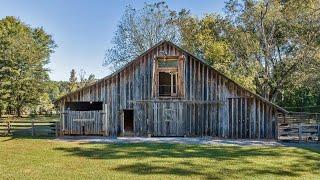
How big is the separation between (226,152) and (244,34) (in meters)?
25.5

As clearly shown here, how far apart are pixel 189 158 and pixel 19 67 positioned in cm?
4572

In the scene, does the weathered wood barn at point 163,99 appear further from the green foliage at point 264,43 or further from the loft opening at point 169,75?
the green foliage at point 264,43

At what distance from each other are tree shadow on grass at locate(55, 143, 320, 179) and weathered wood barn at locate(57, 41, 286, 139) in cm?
496

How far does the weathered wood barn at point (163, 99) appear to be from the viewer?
26.8 m

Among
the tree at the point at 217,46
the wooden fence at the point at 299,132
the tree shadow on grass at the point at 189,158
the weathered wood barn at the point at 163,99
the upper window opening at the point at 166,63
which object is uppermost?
the tree at the point at 217,46

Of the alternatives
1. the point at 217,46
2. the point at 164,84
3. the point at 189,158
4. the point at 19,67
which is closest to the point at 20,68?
the point at 19,67

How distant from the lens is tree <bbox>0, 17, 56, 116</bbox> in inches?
Result: 2191

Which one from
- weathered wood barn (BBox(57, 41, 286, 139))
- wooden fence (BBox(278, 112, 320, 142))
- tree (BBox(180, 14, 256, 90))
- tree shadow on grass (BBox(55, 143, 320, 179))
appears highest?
tree (BBox(180, 14, 256, 90))

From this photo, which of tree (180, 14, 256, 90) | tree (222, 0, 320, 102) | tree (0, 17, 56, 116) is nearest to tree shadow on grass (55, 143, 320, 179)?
tree (180, 14, 256, 90)

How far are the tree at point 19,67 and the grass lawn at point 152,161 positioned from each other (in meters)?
35.3

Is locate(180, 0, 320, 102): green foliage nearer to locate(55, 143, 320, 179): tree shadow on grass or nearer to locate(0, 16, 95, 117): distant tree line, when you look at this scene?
locate(55, 143, 320, 179): tree shadow on grass

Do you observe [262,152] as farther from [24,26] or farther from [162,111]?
[24,26]

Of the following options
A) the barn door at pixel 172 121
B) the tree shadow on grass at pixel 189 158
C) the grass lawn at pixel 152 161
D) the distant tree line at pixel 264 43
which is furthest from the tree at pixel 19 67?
the tree shadow on grass at pixel 189 158

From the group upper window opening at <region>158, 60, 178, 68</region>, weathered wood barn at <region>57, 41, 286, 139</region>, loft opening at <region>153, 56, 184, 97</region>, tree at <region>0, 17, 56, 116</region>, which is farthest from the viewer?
tree at <region>0, 17, 56, 116</region>
